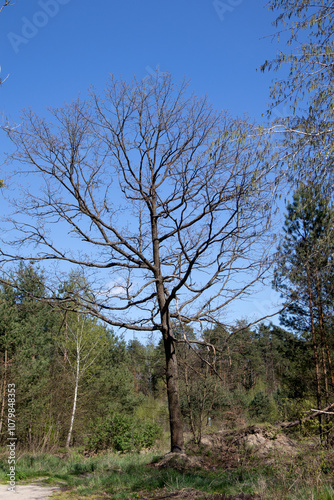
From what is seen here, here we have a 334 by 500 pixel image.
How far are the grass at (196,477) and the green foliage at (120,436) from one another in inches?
204

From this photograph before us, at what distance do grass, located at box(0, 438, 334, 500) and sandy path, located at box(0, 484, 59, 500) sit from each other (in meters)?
0.25

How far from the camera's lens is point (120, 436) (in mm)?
14938

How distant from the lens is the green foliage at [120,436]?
14.9 metres

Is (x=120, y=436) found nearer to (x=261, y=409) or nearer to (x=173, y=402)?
(x=173, y=402)

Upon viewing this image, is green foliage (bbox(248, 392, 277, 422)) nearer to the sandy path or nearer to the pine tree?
the pine tree

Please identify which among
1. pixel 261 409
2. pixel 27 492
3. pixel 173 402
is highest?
pixel 173 402

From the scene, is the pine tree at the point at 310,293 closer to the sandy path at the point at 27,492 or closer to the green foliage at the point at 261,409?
the sandy path at the point at 27,492


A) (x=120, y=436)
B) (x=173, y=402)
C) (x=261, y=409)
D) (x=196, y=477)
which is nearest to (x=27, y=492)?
(x=196, y=477)

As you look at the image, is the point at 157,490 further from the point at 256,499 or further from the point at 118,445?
the point at 118,445

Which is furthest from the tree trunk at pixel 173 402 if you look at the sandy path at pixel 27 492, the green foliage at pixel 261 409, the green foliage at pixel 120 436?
the green foliage at pixel 261 409

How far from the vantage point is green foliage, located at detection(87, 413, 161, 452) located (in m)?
14.9

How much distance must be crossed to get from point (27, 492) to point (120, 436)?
29.9 feet

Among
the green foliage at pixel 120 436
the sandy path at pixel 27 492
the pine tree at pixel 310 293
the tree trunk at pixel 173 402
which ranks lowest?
the green foliage at pixel 120 436

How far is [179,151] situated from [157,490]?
769 cm
